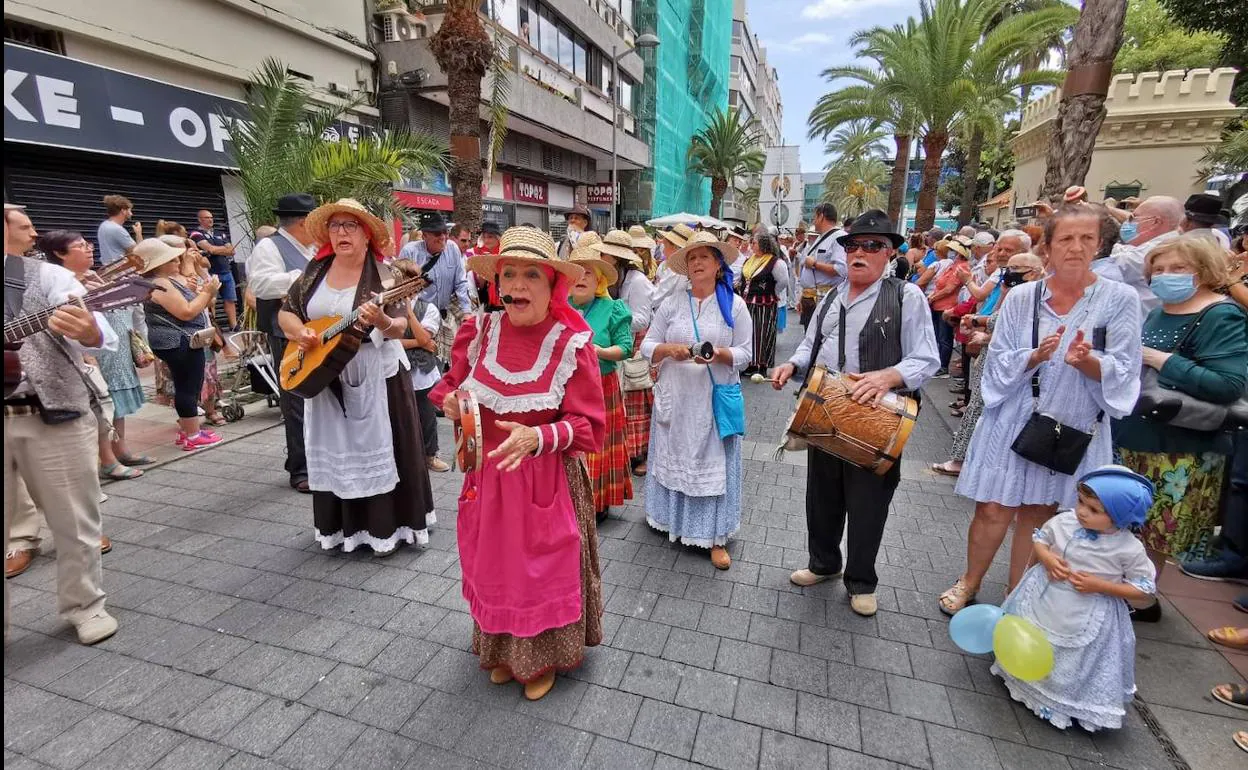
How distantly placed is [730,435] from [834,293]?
1.12m

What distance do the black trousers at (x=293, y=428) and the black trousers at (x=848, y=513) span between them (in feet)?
12.7

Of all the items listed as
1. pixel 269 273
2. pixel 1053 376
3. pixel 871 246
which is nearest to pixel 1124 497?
pixel 1053 376

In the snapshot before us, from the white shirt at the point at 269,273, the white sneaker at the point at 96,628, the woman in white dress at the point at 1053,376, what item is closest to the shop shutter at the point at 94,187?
the white shirt at the point at 269,273

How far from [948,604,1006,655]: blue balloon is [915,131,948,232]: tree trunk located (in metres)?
15.4

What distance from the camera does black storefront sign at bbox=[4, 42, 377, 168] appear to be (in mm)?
7531

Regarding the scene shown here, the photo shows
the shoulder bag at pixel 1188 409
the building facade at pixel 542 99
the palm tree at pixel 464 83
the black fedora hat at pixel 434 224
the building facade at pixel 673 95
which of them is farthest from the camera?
the building facade at pixel 673 95

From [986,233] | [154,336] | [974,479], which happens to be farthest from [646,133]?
[974,479]

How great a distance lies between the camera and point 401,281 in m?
3.89

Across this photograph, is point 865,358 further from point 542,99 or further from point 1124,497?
point 542,99

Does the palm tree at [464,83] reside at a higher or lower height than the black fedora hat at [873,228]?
higher

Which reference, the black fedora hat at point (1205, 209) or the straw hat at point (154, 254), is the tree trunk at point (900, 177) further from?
the straw hat at point (154, 254)

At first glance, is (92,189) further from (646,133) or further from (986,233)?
(646,133)

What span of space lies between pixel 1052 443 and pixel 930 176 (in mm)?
15449

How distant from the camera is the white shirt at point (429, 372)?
15.0 feet
